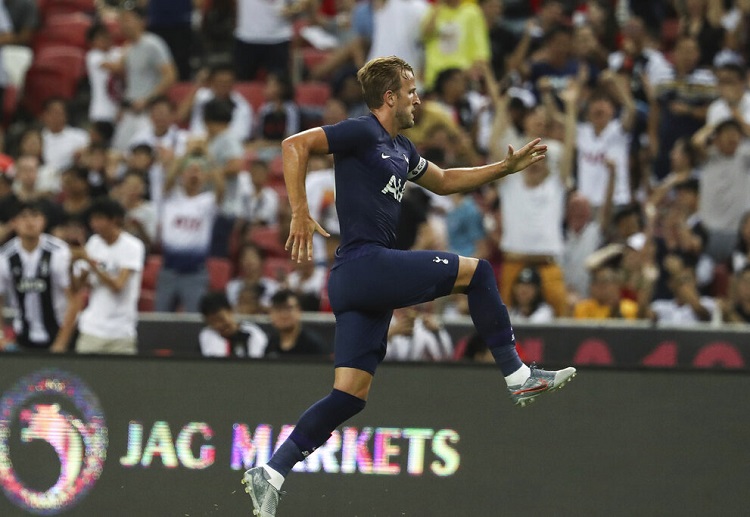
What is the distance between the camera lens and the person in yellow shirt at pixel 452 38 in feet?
48.3

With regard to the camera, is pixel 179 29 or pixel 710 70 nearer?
pixel 710 70

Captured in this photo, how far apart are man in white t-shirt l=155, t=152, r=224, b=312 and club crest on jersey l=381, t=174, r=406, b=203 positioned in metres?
5.75

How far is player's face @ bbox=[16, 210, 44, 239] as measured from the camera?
11.3 meters

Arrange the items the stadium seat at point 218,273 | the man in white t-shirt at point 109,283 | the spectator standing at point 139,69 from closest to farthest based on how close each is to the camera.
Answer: the man in white t-shirt at point 109,283, the stadium seat at point 218,273, the spectator standing at point 139,69

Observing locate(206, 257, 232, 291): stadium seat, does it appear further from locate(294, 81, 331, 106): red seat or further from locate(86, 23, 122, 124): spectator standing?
locate(86, 23, 122, 124): spectator standing

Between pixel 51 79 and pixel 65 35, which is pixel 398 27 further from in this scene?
pixel 65 35

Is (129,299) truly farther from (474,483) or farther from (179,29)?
(179,29)

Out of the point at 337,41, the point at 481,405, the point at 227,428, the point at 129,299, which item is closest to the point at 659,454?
the point at 481,405

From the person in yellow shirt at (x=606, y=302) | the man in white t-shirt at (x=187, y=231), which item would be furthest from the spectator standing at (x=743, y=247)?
the man in white t-shirt at (x=187, y=231)

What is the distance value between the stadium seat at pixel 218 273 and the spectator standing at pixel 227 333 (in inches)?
87.4

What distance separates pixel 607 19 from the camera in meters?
15.3

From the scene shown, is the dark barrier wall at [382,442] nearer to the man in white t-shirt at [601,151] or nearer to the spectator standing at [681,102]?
the man in white t-shirt at [601,151]

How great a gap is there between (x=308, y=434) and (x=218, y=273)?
19.9 ft

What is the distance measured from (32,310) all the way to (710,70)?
22.9ft
